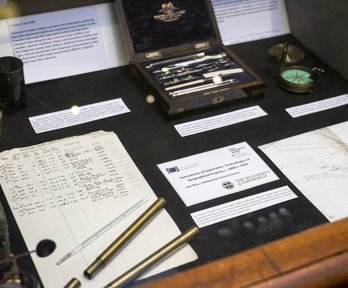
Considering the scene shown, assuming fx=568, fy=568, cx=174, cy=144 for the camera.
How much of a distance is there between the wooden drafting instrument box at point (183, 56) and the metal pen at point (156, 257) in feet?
1.41

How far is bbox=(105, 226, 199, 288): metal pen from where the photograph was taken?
109cm

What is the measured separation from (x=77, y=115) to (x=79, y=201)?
0.35 meters

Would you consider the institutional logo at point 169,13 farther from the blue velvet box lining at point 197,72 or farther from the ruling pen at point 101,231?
the ruling pen at point 101,231

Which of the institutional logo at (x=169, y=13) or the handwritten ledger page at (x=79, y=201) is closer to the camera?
the handwritten ledger page at (x=79, y=201)

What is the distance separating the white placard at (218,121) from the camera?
1.53 metres

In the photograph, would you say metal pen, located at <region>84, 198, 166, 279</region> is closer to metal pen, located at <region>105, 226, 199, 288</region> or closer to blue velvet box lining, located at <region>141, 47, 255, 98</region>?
metal pen, located at <region>105, 226, 199, 288</region>

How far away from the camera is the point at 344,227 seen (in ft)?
2.79

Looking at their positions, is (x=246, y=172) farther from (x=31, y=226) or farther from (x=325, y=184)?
(x=31, y=226)

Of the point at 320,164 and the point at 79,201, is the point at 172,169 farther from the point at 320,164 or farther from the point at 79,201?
the point at 320,164

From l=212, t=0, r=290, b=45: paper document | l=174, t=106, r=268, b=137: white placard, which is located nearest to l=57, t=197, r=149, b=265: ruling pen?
l=174, t=106, r=268, b=137: white placard

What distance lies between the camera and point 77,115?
5.12 ft

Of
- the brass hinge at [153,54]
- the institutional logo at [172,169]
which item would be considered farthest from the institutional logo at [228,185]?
the brass hinge at [153,54]

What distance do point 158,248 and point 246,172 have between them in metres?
0.34

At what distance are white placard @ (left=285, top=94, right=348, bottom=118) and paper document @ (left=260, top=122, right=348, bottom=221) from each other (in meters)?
0.09
